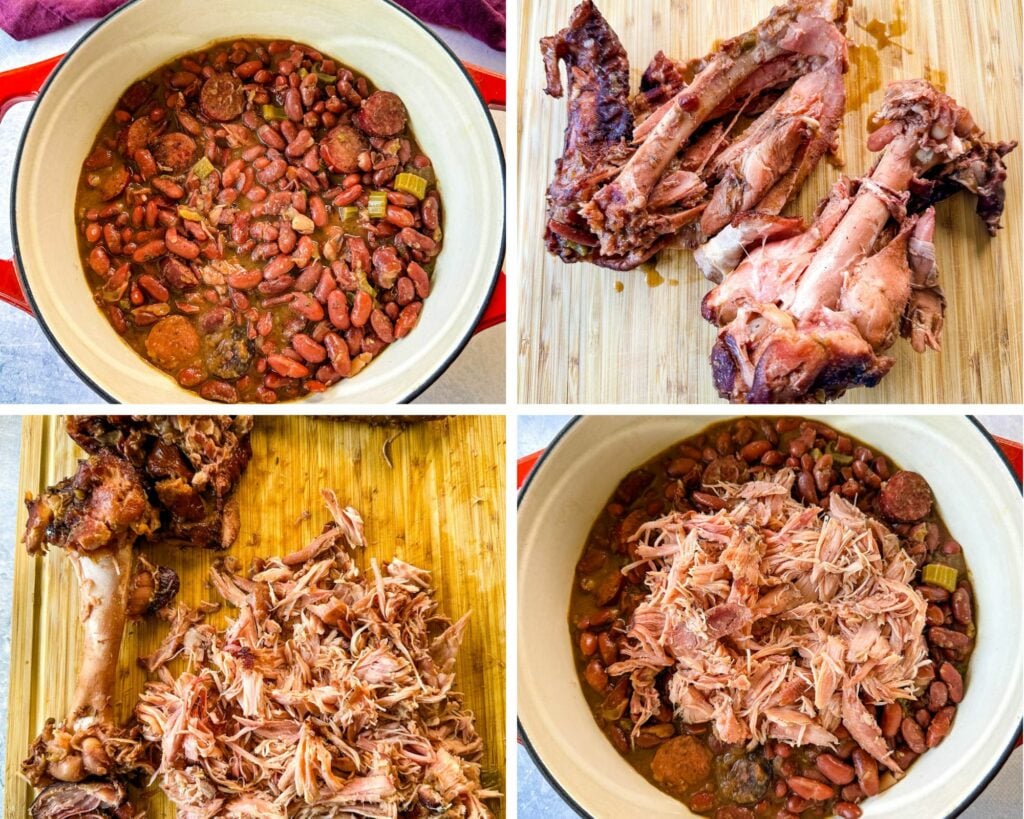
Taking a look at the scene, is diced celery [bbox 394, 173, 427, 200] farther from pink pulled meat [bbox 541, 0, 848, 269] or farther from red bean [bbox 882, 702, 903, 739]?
red bean [bbox 882, 702, 903, 739]

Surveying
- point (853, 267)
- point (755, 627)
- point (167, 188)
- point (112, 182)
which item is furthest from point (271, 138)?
point (755, 627)

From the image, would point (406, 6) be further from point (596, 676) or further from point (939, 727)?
point (939, 727)

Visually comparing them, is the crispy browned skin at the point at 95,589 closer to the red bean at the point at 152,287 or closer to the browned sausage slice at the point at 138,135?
the red bean at the point at 152,287

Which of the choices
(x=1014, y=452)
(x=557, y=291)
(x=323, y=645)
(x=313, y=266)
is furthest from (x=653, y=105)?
(x=323, y=645)

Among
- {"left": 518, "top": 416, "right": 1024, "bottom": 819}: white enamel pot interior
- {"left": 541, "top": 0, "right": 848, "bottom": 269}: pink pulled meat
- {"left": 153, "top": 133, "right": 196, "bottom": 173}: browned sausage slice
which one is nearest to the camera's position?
{"left": 518, "top": 416, "right": 1024, "bottom": 819}: white enamel pot interior

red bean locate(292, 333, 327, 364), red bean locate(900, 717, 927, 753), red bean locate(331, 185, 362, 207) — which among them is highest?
red bean locate(331, 185, 362, 207)

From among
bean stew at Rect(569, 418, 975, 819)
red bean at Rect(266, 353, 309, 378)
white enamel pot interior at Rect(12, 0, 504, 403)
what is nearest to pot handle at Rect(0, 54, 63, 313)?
white enamel pot interior at Rect(12, 0, 504, 403)

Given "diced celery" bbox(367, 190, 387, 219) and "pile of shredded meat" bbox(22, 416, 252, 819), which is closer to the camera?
"pile of shredded meat" bbox(22, 416, 252, 819)
